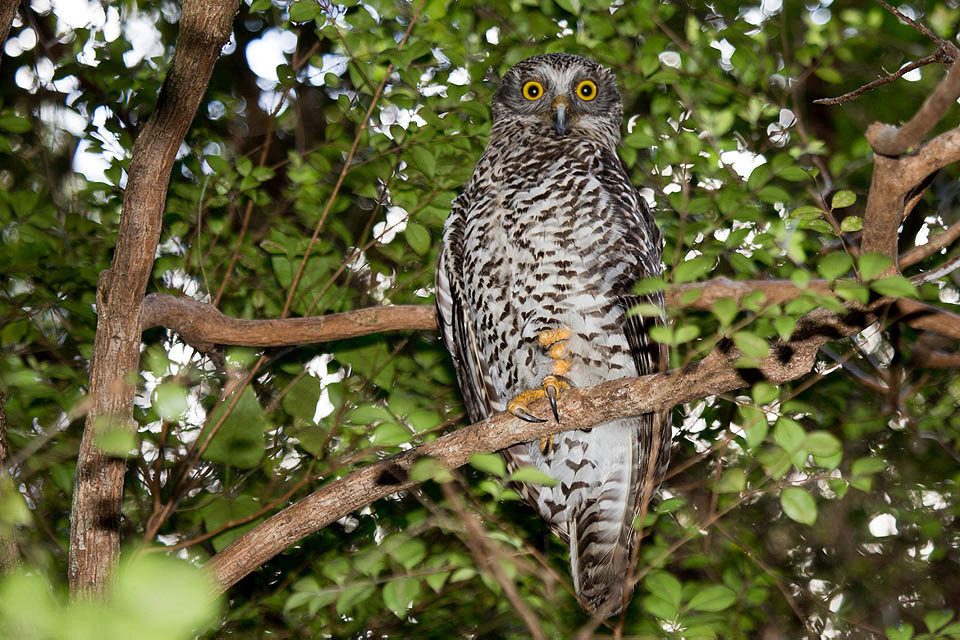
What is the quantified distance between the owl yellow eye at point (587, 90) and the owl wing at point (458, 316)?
38.0 inches

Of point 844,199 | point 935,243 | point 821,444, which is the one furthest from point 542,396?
point 935,243

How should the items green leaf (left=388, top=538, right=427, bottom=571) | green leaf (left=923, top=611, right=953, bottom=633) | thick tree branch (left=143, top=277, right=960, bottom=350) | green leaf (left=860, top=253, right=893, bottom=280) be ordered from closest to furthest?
green leaf (left=860, top=253, right=893, bottom=280), green leaf (left=923, top=611, right=953, bottom=633), green leaf (left=388, top=538, right=427, bottom=571), thick tree branch (left=143, top=277, right=960, bottom=350)

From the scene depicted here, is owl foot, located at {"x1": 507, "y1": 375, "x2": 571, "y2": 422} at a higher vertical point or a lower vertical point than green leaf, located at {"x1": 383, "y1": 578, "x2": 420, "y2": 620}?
higher

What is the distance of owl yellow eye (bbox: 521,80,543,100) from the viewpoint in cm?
477

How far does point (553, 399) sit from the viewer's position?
3.21 m

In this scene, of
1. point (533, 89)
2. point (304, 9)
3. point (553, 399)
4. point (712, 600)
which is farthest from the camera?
point (533, 89)

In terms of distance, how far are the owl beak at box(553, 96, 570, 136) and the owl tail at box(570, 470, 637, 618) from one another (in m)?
1.73

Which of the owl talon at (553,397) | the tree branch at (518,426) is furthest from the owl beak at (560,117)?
the tree branch at (518,426)

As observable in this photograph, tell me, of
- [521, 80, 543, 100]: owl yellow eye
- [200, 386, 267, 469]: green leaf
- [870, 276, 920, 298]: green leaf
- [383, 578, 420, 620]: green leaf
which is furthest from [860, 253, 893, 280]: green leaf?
[521, 80, 543, 100]: owl yellow eye

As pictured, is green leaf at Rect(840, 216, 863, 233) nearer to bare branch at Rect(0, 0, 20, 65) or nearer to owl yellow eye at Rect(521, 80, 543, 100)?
bare branch at Rect(0, 0, 20, 65)

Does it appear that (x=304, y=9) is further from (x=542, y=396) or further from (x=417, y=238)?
(x=542, y=396)

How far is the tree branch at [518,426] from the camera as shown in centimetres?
238

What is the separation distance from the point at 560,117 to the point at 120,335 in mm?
2560

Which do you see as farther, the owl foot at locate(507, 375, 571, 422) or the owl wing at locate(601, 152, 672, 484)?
the owl wing at locate(601, 152, 672, 484)
